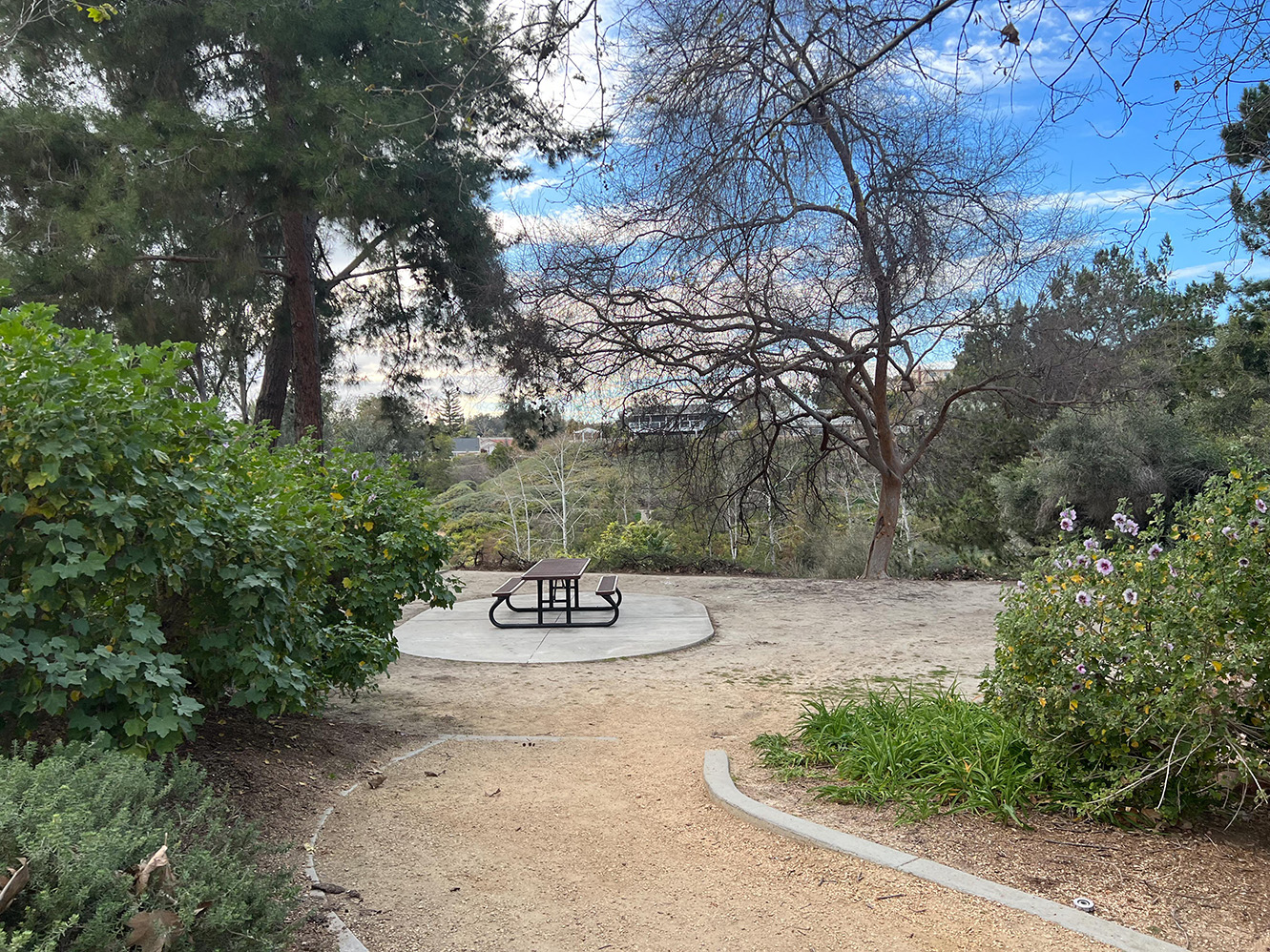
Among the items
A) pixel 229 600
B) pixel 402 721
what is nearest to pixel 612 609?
pixel 402 721

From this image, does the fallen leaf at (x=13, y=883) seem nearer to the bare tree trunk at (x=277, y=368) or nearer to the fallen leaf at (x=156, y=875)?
the fallen leaf at (x=156, y=875)

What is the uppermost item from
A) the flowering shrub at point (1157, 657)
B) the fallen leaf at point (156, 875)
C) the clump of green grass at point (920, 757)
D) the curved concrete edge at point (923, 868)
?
the flowering shrub at point (1157, 657)

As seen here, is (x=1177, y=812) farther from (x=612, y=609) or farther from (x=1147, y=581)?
(x=612, y=609)

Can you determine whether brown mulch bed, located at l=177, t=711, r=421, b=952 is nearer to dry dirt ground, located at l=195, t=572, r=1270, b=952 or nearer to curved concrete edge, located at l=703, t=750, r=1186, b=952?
dry dirt ground, located at l=195, t=572, r=1270, b=952

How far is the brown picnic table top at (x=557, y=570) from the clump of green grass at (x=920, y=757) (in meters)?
3.79

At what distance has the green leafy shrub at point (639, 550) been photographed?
1363 cm

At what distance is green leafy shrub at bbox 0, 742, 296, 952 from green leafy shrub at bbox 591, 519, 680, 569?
11072 millimetres

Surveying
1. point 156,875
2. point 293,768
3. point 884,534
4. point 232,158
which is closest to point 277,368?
point 232,158

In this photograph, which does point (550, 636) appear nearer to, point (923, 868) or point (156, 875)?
point (923, 868)

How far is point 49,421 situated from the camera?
8.99 ft

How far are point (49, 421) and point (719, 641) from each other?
583 centimetres

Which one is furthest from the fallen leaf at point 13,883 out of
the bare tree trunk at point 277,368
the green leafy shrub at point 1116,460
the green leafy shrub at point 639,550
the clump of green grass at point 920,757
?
the green leafy shrub at point 1116,460

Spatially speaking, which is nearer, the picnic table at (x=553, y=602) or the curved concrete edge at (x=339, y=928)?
the curved concrete edge at (x=339, y=928)

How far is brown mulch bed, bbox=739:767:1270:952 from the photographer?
8.59 feet
